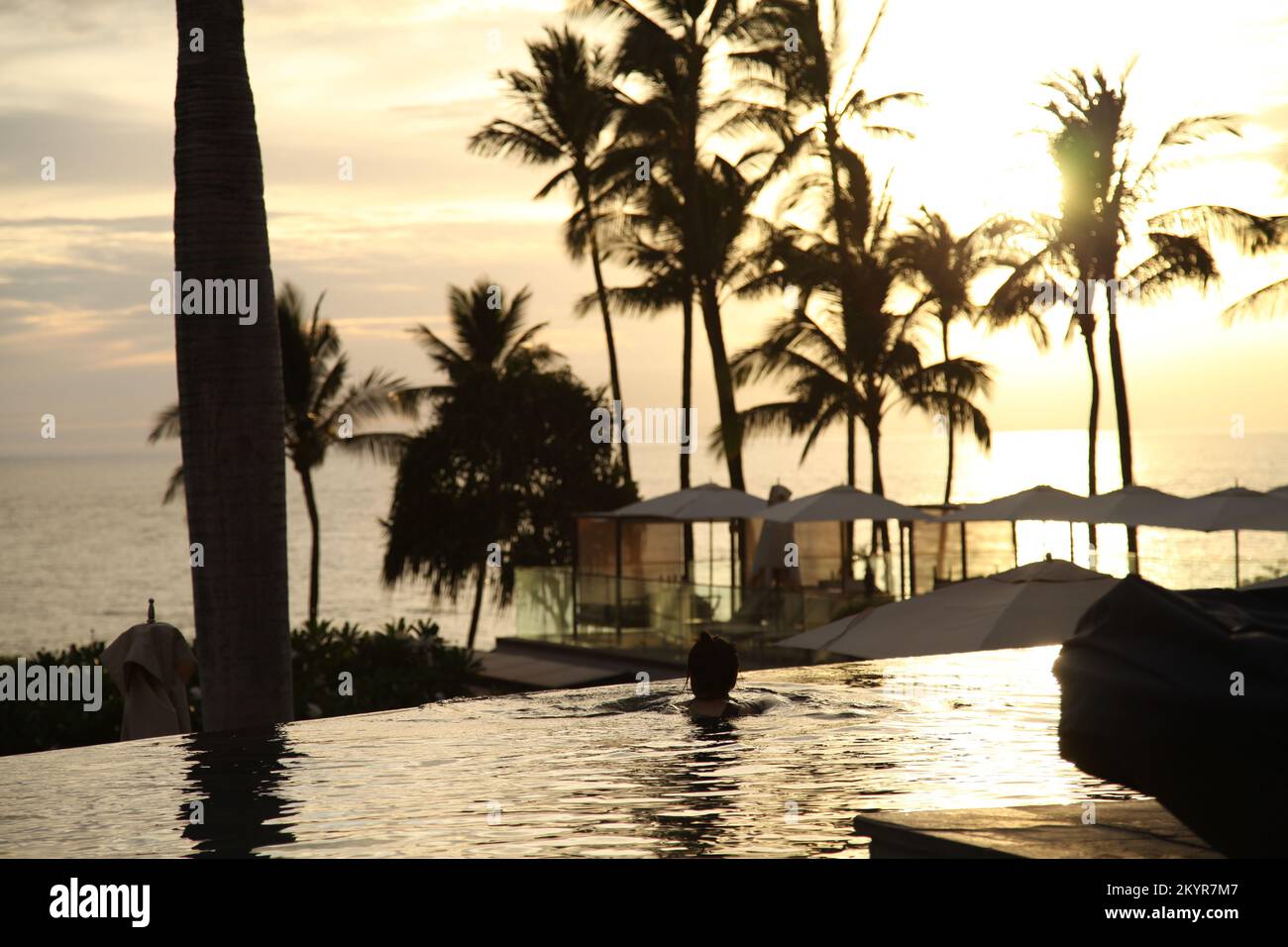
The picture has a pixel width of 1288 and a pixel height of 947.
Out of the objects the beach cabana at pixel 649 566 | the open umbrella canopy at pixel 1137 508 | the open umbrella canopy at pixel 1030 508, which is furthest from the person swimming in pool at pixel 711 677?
the open umbrella canopy at pixel 1030 508

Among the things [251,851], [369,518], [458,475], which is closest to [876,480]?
[458,475]

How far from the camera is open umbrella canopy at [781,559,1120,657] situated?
1336 centimetres

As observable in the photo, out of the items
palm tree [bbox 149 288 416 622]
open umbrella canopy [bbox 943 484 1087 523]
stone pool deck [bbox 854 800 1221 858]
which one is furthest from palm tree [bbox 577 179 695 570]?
stone pool deck [bbox 854 800 1221 858]

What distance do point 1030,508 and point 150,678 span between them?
62.5 ft

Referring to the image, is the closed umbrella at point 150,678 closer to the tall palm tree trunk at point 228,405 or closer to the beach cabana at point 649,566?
the tall palm tree trunk at point 228,405

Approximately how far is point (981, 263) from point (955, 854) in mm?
48098

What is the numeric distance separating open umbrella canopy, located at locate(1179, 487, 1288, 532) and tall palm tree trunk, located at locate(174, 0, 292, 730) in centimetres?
1674

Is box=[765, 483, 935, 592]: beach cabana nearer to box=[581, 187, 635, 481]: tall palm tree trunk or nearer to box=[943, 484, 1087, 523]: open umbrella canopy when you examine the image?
box=[943, 484, 1087, 523]: open umbrella canopy

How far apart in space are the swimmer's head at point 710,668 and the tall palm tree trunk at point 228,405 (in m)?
3.03

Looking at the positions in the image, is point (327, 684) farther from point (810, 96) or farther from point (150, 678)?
point (810, 96)

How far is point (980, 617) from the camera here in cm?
1369

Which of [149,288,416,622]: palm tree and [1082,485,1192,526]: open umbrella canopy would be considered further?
[149,288,416,622]: palm tree

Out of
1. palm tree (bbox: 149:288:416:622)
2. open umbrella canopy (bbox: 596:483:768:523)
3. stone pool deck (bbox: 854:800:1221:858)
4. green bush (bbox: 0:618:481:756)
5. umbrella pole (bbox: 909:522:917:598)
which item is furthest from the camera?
palm tree (bbox: 149:288:416:622)

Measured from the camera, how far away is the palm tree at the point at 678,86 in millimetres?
39750
